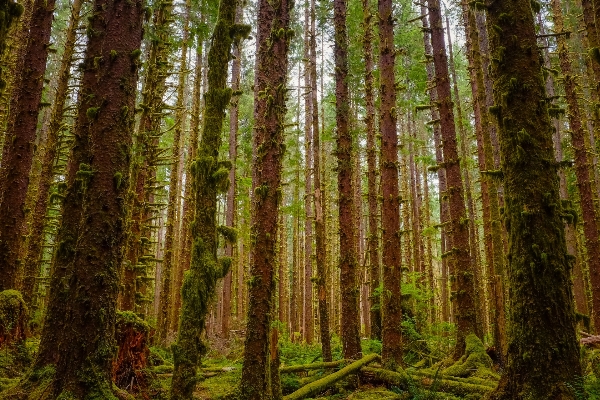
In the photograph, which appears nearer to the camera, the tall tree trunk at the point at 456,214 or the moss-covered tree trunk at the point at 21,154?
the moss-covered tree trunk at the point at 21,154

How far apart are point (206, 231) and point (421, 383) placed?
17.5 feet

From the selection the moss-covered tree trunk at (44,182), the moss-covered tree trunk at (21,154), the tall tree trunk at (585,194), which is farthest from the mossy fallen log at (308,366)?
the tall tree trunk at (585,194)

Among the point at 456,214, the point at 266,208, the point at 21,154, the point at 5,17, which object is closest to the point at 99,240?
the point at 266,208

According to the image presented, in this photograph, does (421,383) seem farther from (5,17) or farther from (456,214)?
(5,17)

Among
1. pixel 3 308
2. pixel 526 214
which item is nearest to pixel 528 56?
pixel 526 214

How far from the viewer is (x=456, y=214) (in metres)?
10.7

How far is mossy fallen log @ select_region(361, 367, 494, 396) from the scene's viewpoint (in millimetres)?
7160

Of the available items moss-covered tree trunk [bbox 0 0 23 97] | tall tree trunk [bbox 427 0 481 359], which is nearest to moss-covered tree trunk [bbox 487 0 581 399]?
moss-covered tree trunk [bbox 0 0 23 97]

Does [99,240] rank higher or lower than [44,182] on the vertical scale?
lower

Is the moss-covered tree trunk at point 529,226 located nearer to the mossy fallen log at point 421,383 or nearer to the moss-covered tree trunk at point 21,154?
the mossy fallen log at point 421,383

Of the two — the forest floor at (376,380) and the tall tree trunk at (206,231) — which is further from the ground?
the tall tree trunk at (206,231)

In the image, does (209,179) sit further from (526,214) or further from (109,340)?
(526,214)

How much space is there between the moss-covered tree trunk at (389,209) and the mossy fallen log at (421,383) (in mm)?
408

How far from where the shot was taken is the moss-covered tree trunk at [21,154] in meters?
8.70
